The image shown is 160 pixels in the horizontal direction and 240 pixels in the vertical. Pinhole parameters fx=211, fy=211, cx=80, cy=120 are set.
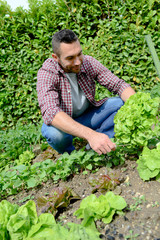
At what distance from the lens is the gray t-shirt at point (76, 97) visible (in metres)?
3.18

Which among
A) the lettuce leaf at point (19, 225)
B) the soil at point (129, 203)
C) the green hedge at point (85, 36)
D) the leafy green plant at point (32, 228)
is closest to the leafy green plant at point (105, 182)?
the soil at point (129, 203)

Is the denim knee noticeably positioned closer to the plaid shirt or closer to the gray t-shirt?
the plaid shirt

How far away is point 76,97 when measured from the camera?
10.6 ft

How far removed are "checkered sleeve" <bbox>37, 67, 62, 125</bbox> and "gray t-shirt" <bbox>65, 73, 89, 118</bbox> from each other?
37cm

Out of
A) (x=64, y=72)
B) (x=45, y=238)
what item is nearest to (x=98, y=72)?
(x=64, y=72)

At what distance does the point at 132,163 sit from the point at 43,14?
12.5 feet

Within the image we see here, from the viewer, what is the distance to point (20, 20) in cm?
468

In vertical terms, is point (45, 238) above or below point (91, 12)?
below

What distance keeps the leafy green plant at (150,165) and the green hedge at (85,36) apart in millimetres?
2861

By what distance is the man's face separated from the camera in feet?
8.64

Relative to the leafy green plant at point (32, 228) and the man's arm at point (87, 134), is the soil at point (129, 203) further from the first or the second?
the man's arm at point (87, 134)

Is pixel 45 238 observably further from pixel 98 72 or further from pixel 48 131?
pixel 98 72

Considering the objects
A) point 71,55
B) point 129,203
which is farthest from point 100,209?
point 71,55

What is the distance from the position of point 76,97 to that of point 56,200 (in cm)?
167
